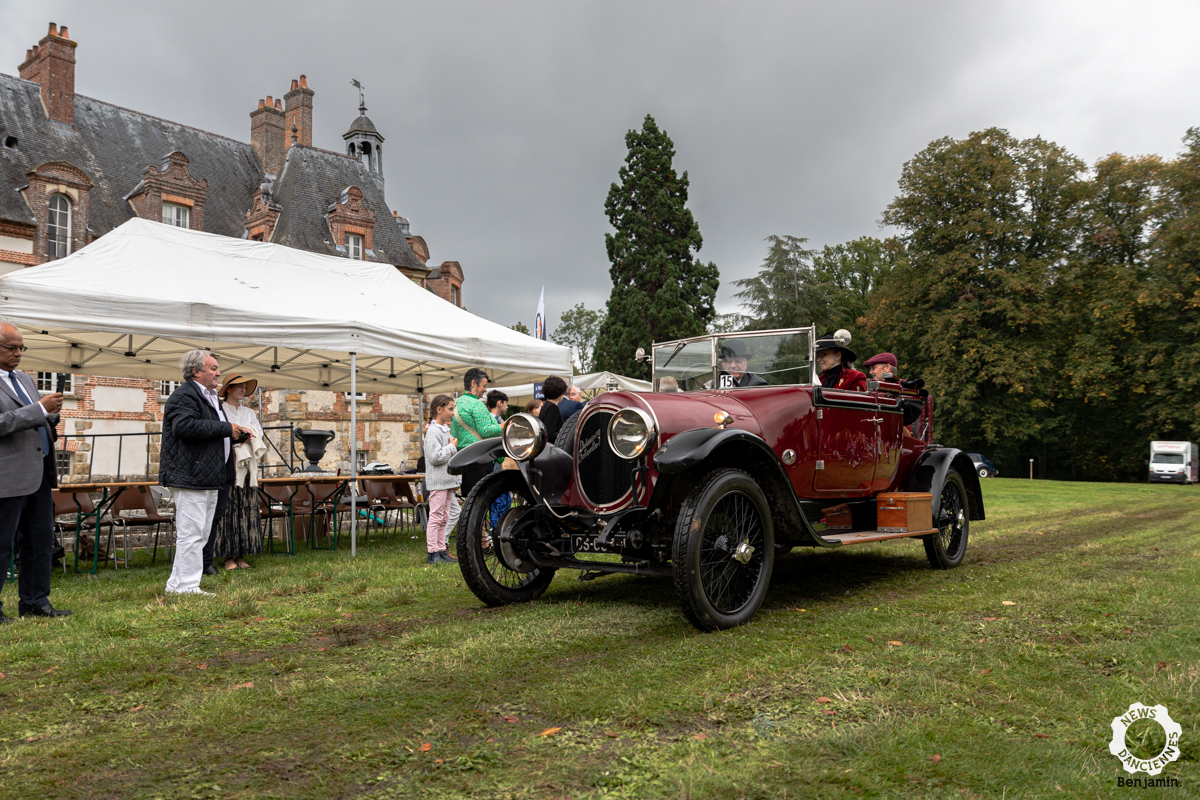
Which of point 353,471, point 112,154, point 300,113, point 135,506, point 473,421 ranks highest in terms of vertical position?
point 300,113

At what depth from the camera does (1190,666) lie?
3559mm

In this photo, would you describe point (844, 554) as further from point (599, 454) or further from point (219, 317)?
point (219, 317)

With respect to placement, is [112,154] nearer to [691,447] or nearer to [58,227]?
[58,227]

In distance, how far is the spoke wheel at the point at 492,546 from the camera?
17.1ft

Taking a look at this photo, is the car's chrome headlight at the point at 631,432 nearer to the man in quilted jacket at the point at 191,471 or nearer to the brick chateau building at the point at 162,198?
the man in quilted jacket at the point at 191,471

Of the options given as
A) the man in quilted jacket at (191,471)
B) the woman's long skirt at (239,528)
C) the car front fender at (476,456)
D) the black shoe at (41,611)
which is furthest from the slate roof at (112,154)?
the car front fender at (476,456)

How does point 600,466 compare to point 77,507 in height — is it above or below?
above

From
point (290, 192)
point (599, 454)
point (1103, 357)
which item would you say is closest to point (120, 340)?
point (599, 454)

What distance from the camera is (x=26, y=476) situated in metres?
5.06

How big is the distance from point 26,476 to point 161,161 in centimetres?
2883

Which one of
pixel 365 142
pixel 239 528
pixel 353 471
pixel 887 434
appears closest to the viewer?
pixel 887 434

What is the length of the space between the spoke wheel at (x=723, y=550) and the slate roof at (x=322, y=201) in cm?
2816

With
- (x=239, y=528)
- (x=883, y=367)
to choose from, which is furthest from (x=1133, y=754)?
(x=239, y=528)

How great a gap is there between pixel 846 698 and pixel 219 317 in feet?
23.3
